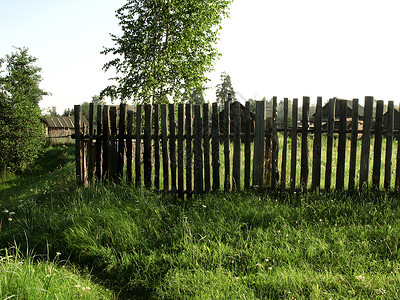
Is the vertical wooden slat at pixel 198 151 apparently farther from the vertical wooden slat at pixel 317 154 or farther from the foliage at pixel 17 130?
the foliage at pixel 17 130

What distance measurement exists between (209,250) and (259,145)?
9.93 ft

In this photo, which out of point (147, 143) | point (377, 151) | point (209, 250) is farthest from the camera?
point (147, 143)

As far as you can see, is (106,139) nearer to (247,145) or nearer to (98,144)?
(98,144)

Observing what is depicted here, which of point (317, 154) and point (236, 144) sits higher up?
point (236, 144)

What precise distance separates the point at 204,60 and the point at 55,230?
26.8 feet

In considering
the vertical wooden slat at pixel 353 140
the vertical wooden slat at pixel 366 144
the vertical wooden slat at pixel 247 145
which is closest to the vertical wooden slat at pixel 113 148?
the vertical wooden slat at pixel 247 145

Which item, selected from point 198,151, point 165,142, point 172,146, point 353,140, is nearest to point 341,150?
point 353,140

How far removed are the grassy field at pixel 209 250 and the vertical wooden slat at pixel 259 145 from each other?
0.66 m

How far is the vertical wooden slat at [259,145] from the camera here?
616 cm

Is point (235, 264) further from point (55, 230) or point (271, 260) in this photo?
point (55, 230)

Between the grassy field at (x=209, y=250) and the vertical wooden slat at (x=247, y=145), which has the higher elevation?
the vertical wooden slat at (x=247, y=145)

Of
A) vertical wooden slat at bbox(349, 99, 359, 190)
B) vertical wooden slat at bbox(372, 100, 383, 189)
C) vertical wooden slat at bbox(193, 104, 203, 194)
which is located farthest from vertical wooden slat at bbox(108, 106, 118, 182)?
vertical wooden slat at bbox(372, 100, 383, 189)

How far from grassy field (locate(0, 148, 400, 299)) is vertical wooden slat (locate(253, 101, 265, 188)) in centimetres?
66

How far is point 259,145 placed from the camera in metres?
6.19
